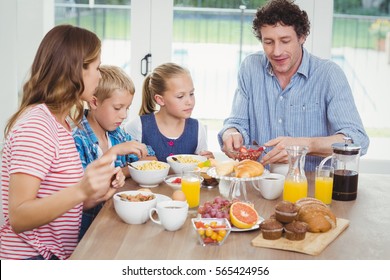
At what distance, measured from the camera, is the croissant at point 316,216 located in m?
1.68

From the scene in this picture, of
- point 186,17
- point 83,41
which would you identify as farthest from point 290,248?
point 186,17

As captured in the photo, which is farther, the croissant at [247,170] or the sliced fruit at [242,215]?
the croissant at [247,170]

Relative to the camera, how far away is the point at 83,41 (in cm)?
183

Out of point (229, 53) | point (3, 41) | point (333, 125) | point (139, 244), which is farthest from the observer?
point (229, 53)

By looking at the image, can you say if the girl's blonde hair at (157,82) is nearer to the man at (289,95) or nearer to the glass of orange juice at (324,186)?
the man at (289,95)

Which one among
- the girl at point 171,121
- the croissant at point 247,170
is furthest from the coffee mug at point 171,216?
the girl at point 171,121

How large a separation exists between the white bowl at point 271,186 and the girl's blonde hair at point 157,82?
0.87 m

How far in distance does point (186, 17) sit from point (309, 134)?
1488 mm

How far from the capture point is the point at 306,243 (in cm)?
159

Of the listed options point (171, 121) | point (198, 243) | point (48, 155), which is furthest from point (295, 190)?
point (171, 121)

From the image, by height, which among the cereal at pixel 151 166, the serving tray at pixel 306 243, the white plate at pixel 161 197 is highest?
the cereal at pixel 151 166

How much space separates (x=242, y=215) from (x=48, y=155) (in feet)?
1.91

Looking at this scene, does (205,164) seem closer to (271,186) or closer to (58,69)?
(271,186)
